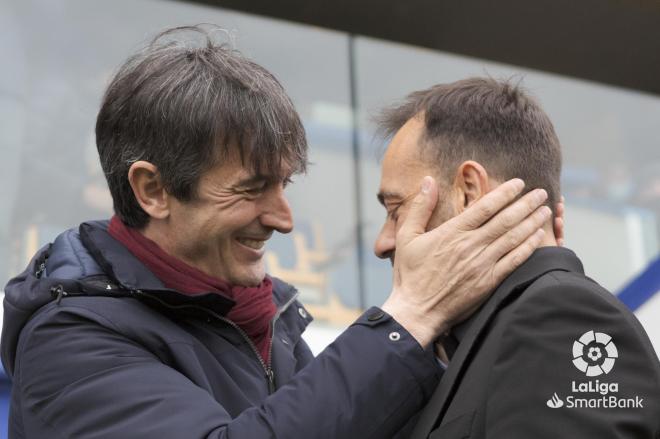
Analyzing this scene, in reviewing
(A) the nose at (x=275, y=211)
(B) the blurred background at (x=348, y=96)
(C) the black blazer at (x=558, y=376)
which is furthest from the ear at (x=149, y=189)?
(B) the blurred background at (x=348, y=96)

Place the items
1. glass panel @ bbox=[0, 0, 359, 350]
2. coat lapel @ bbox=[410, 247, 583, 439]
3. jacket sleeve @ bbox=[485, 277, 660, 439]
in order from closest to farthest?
jacket sleeve @ bbox=[485, 277, 660, 439], coat lapel @ bbox=[410, 247, 583, 439], glass panel @ bbox=[0, 0, 359, 350]

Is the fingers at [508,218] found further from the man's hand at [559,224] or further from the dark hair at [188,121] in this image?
the dark hair at [188,121]

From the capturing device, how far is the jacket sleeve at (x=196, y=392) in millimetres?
2348

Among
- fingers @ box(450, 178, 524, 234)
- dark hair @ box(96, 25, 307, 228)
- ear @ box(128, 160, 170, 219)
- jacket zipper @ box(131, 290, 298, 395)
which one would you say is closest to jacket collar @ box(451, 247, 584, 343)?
fingers @ box(450, 178, 524, 234)

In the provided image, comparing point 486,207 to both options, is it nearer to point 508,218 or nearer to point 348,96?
point 508,218

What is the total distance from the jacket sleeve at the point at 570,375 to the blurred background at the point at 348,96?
3.58m

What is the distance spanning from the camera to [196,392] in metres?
2.46

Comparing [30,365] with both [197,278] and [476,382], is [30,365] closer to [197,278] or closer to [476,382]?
[197,278]

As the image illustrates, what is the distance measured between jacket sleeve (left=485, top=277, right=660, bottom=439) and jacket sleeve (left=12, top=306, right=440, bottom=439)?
273mm

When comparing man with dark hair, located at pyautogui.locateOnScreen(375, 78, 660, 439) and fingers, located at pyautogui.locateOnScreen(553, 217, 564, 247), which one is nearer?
man with dark hair, located at pyautogui.locateOnScreen(375, 78, 660, 439)

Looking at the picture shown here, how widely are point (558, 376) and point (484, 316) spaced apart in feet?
0.89

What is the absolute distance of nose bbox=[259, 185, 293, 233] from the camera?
2781mm

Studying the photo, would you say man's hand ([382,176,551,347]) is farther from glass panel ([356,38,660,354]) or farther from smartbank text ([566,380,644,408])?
glass panel ([356,38,660,354])

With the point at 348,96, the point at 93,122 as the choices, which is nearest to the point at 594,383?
the point at 93,122
